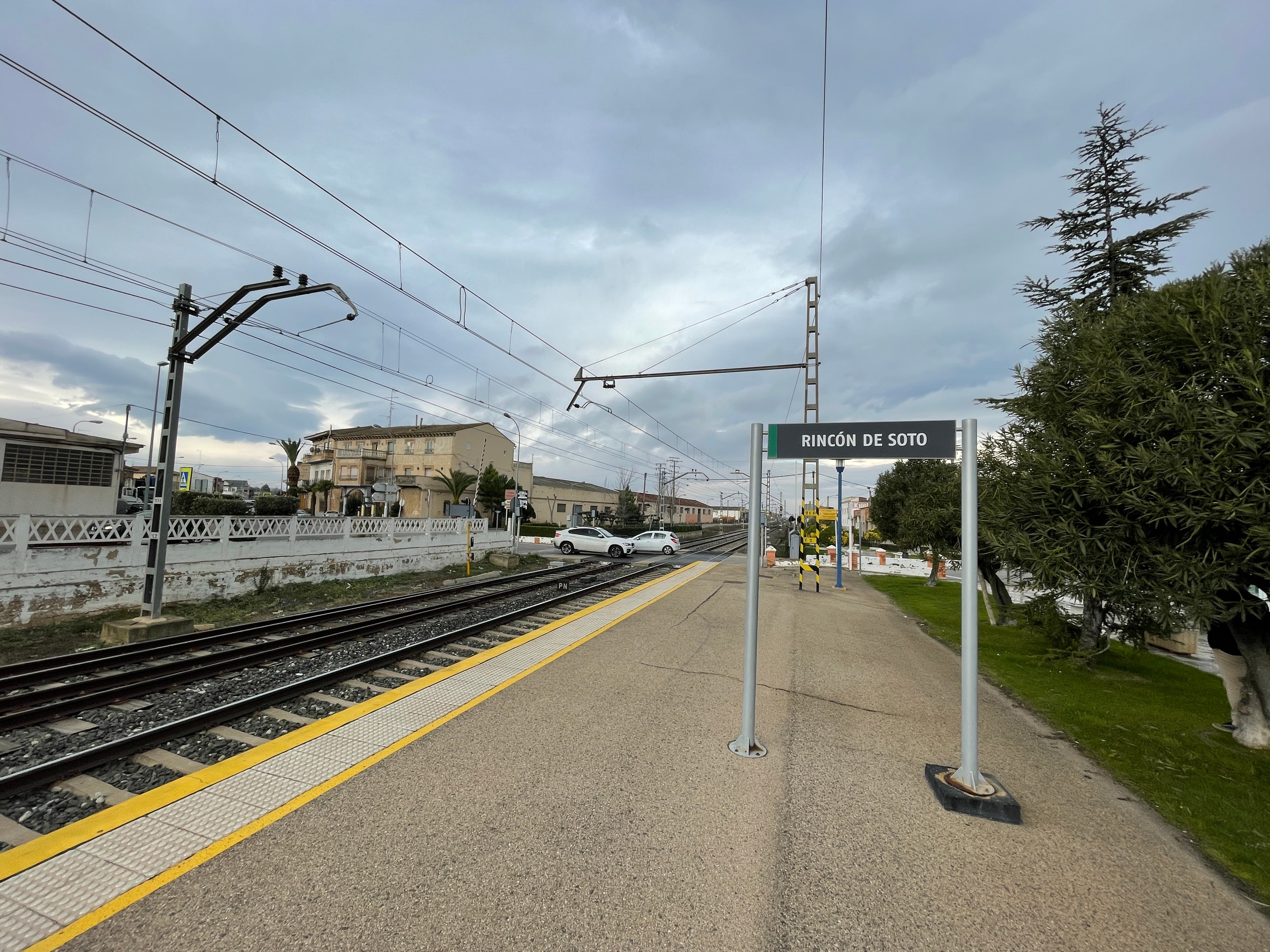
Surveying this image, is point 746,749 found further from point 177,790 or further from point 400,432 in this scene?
point 400,432

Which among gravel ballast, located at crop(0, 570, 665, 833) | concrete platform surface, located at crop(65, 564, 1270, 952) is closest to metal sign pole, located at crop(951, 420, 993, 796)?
concrete platform surface, located at crop(65, 564, 1270, 952)

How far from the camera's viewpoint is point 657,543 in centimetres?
3144

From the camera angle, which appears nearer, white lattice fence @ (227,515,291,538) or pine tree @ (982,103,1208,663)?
pine tree @ (982,103,1208,663)

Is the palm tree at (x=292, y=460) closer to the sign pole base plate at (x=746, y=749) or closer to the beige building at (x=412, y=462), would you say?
the beige building at (x=412, y=462)

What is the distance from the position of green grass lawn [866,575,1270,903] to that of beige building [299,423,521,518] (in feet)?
160

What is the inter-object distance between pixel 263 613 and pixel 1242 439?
1500cm

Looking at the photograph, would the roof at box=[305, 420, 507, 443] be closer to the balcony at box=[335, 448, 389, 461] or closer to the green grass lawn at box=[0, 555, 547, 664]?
the balcony at box=[335, 448, 389, 461]

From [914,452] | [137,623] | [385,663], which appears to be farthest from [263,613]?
[914,452]

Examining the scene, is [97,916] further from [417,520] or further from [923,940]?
[417,520]

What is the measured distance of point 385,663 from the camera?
6.98m

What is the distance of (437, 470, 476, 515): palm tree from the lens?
5084 centimetres

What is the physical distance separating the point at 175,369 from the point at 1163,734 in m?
14.6

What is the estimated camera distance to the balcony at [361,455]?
55.3 meters

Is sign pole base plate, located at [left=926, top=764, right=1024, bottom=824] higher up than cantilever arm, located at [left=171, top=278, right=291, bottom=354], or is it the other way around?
cantilever arm, located at [left=171, top=278, right=291, bottom=354]
